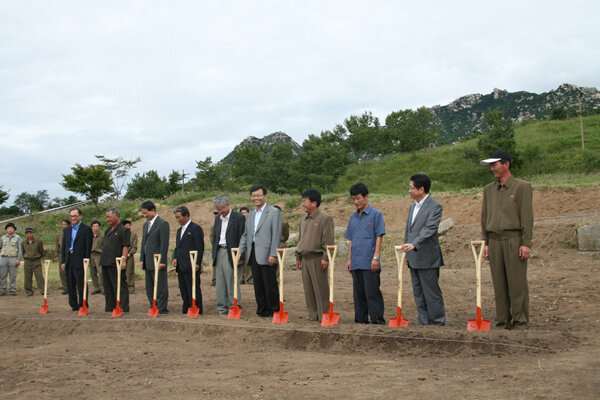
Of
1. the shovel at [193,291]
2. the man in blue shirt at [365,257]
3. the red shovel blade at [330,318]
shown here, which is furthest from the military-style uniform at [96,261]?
the man in blue shirt at [365,257]

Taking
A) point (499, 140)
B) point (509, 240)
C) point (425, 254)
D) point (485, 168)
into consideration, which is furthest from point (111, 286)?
point (485, 168)

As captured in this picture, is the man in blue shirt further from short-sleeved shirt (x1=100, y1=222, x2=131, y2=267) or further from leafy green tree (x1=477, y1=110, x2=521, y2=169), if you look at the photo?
leafy green tree (x1=477, y1=110, x2=521, y2=169)

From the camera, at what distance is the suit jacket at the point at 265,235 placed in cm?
700

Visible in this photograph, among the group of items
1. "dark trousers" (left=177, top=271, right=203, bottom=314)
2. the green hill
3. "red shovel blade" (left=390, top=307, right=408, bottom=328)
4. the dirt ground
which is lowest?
the dirt ground

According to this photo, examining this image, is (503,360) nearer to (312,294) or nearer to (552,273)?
(312,294)

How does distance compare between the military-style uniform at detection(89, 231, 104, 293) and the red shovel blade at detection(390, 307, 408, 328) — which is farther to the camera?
the military-style uniform at detection(89, 231, 104, 293)

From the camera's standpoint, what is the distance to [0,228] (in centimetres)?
3197

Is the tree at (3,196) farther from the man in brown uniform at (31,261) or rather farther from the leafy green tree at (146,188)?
the man in brown uniform at (31,261)

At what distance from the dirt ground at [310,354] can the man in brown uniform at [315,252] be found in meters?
0.39

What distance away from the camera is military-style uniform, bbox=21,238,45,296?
12.5m

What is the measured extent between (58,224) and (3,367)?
102ft

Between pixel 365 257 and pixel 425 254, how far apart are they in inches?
29.0

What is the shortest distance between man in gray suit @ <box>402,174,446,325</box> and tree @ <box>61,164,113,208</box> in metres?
33.5

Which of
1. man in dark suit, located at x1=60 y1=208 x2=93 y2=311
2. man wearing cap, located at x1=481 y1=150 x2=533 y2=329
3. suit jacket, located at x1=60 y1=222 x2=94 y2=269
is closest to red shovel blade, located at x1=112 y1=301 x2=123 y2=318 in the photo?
man in dark suit, located at x1=60 y1=208 x2=93 y2=311
